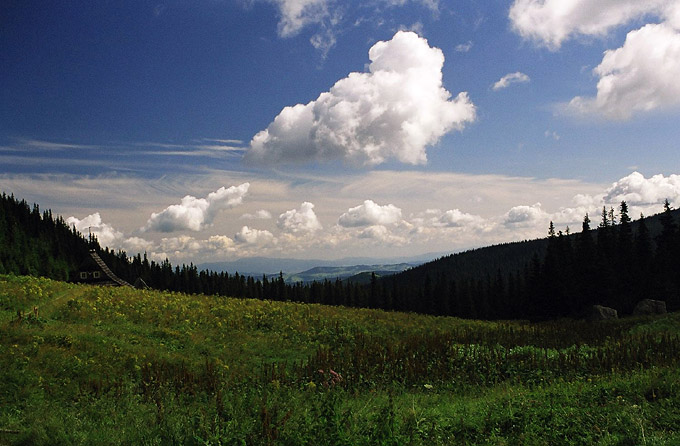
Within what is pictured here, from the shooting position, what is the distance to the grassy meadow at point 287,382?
7.80 meters

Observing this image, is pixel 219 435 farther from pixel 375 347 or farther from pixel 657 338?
pixel 657 338

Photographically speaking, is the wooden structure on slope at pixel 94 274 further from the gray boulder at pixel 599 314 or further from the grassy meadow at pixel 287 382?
the gray boulder at pixel 599 314

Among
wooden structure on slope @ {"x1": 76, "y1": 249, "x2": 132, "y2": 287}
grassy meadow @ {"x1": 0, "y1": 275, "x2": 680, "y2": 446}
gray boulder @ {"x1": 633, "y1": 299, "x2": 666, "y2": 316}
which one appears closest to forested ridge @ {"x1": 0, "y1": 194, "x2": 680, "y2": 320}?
gray boulder @ {"x1": 633, "y1": 299, "x2": 666, "y2": 316}

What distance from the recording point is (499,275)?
82.0 meters

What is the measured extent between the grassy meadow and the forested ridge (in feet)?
103

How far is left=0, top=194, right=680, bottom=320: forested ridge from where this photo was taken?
174ft

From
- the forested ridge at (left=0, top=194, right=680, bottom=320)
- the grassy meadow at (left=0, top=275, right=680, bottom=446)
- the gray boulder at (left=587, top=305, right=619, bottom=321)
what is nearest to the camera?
the grassy meadow at (left=0, top=275, right=680, bottom=446)

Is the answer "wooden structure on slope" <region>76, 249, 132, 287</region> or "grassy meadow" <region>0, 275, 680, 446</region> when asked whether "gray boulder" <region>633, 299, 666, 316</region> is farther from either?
"wooden structure on slope" <region>76, 249, 132, 287</region>

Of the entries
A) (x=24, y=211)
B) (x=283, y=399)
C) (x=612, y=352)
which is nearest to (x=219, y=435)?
(x=283, y=399)

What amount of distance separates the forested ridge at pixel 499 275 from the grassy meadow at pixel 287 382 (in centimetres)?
3140

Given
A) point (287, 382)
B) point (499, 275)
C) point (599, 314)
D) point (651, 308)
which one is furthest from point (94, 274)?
point (499, 275)

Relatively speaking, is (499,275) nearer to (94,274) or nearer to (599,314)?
(599,314)

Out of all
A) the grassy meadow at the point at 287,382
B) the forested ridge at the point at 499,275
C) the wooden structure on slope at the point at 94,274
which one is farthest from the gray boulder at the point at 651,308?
the wooden structure on slope at the point at 94,274

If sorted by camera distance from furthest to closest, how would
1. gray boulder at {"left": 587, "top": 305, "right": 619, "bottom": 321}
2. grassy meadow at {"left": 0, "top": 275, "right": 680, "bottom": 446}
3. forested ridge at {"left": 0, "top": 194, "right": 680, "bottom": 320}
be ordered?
forested ridge at {"left": 0, "top": 194, "right": 680, "bottom": 320}
gray boulder at {"left": 587, "top": 305, "right": 619, "bottom": 321}
grassy meadow at {"left": 0, "top": 275, "right": 680, "bottom": 446}
